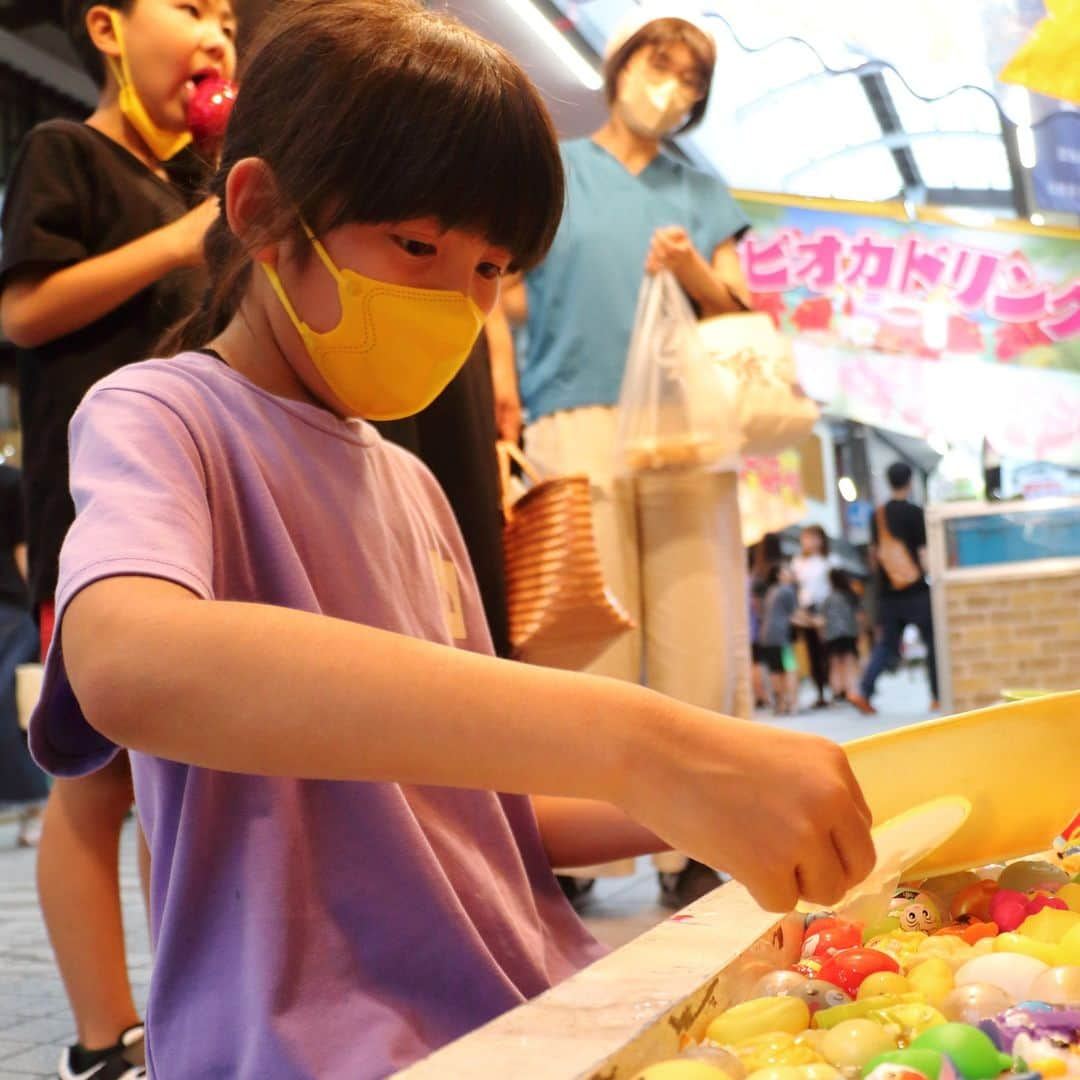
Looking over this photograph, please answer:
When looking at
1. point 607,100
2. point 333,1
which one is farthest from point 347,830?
point 607,100

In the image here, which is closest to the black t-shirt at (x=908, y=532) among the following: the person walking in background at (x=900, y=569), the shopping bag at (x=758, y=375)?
the person walking in background at (x=900, y=569)

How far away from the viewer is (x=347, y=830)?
841 mm

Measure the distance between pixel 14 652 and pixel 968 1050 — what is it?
4.51 meters

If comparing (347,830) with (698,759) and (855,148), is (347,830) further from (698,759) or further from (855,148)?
(855,148)

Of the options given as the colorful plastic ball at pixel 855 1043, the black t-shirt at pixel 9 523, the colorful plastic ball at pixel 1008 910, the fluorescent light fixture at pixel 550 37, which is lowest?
the black t-shirt at pixel 9 523

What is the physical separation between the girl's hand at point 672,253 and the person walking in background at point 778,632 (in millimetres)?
7350

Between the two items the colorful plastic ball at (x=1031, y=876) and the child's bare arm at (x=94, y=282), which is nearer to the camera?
the colorful plastic ball at (x=1031, y=876)

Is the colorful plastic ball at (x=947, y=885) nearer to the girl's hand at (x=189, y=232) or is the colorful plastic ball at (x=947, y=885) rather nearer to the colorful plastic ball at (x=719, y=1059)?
the colorful plastic ball at (x=719, y=1059)

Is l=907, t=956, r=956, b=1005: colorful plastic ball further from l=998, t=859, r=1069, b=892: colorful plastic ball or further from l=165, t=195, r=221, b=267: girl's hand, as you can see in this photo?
l=165, t=195, r=221, b=267: girl's hand

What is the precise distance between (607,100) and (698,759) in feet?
7.83

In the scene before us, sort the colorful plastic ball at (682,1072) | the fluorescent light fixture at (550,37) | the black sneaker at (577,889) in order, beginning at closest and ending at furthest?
the colorful plastic ball at (682,1072) → the black sneaker at (577,889) → the fluorescent light fixture at (550,37)

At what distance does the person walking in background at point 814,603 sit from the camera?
10.3m

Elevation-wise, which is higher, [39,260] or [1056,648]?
[39,260]

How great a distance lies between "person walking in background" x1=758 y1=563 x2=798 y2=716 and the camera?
32.2 ft
